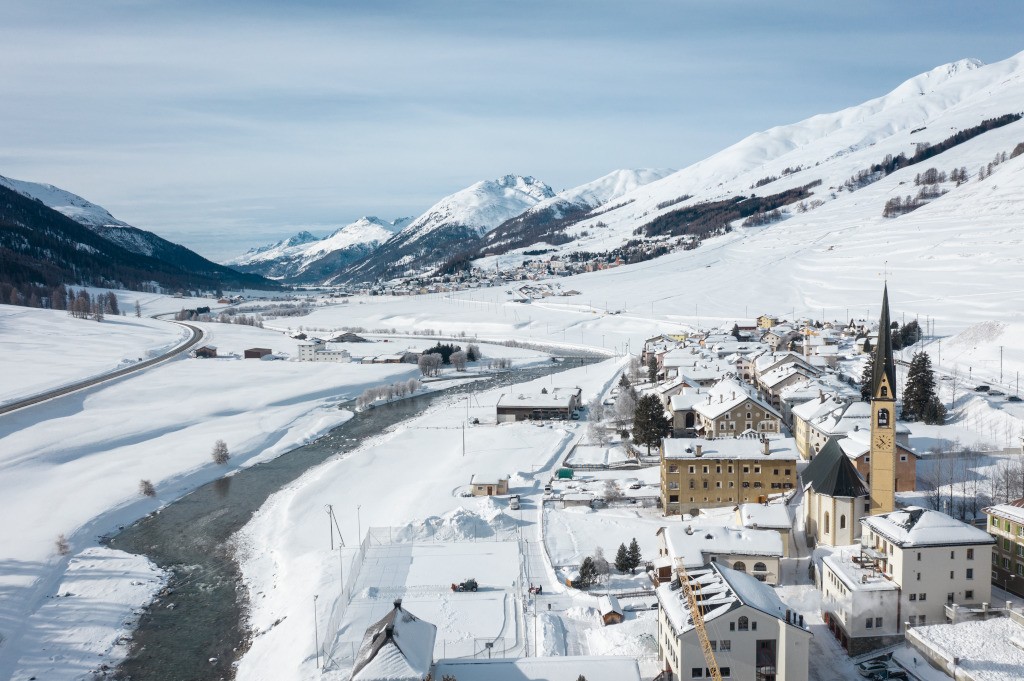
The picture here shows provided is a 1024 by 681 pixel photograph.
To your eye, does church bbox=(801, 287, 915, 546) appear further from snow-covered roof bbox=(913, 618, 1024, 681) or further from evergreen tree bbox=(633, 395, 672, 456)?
evergreen tree bbox=(633, 395, 672, 456)

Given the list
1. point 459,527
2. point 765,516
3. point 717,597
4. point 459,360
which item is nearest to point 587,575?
point 765,516

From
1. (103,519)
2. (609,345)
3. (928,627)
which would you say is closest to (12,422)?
(103,519)

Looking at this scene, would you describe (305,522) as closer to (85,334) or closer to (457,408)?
(457,408)

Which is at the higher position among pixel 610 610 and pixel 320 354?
pixel 320 354

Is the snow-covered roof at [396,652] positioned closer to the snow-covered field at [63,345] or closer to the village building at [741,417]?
the village building at [741,417]

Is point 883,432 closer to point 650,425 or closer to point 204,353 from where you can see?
point 650,425

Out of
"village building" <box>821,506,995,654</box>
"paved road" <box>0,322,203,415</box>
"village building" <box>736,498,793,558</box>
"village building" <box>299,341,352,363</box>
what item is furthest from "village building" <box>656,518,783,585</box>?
"village building" <box>299,341,352,363</box>
